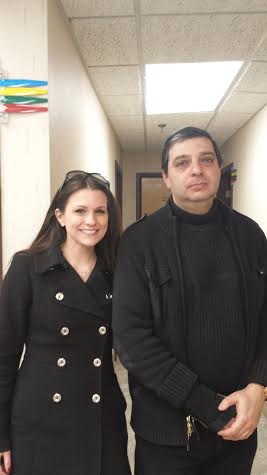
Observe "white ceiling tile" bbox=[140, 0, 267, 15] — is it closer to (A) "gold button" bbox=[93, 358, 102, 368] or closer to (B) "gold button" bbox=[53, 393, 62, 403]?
(A) "gold button" bbox=[93, 358, 102, 368]

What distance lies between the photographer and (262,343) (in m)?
1.19

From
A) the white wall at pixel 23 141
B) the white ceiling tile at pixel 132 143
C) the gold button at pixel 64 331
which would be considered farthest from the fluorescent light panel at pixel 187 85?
the gold button at pixel 64 331

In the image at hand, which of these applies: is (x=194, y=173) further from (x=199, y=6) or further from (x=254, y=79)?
(x=254, y=79)

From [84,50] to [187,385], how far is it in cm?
225

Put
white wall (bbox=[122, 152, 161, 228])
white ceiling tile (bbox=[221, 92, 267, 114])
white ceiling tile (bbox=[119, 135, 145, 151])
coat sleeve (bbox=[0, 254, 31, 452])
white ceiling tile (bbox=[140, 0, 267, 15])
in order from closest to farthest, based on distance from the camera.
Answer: coat sleeve (bbox=[0, 254, 31, 452]), white ceiling tile (bbox=[140, 0, 267, 15]), white ceiling tile (bbox=[221, 92, 267, 114]), white ceiling tile (bbox=[119, 135, 145, 151]), white wall (bbox=[122, 152, 161, 228])

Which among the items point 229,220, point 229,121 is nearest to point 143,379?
point 229,220

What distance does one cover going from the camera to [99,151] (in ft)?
11.6

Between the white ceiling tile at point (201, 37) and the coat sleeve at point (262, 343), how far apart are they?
1.52 metres

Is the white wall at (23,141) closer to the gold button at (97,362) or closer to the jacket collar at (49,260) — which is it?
the jacket collar at (49,260)

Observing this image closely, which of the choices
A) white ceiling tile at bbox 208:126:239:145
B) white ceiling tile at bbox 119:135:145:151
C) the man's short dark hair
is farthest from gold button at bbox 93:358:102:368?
white ceiling tile at bbox 119:135:145:151

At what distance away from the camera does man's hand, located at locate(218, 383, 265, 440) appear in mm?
1052

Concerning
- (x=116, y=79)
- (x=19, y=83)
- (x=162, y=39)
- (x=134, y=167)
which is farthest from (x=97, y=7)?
(x=134, y=167)

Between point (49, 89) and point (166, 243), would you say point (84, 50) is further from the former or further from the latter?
point (166, 243)

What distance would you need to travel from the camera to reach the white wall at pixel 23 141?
1.77 meters
